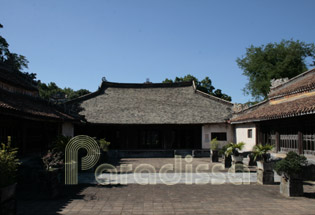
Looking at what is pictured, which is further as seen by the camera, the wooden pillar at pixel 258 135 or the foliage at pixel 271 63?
the foliage at pixel 271 63

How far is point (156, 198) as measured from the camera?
7594mm

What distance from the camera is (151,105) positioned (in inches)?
947

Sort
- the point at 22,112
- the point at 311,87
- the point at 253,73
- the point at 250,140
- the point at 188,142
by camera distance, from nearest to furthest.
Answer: the point at 22,112 → the point at 311,87 → the point at 250,140 → the point at 188,142 → the point at 253,73

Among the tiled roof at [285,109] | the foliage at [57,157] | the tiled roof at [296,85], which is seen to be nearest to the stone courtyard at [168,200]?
the foliage at [57,157]

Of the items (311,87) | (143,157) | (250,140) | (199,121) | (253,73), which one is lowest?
(143,157)

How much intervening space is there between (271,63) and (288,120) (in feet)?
86.4

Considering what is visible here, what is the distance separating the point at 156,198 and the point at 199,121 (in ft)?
46.1

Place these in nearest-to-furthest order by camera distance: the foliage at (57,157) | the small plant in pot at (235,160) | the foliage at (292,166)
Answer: the foliage at (292,166), the foliage at (57,157), the small plant in pot at (235,160)

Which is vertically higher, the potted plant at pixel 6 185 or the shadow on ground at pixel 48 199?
the potted plant at pixel 6 185

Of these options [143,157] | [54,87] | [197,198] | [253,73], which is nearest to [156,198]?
[197,198]

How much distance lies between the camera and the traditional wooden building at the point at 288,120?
1081cm

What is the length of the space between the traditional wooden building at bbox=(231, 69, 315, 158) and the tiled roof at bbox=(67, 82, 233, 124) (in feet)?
14.2

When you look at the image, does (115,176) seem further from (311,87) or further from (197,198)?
(311,87)

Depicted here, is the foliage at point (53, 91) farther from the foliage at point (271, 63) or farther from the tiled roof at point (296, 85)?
the tiled roof at point (296, 85)
